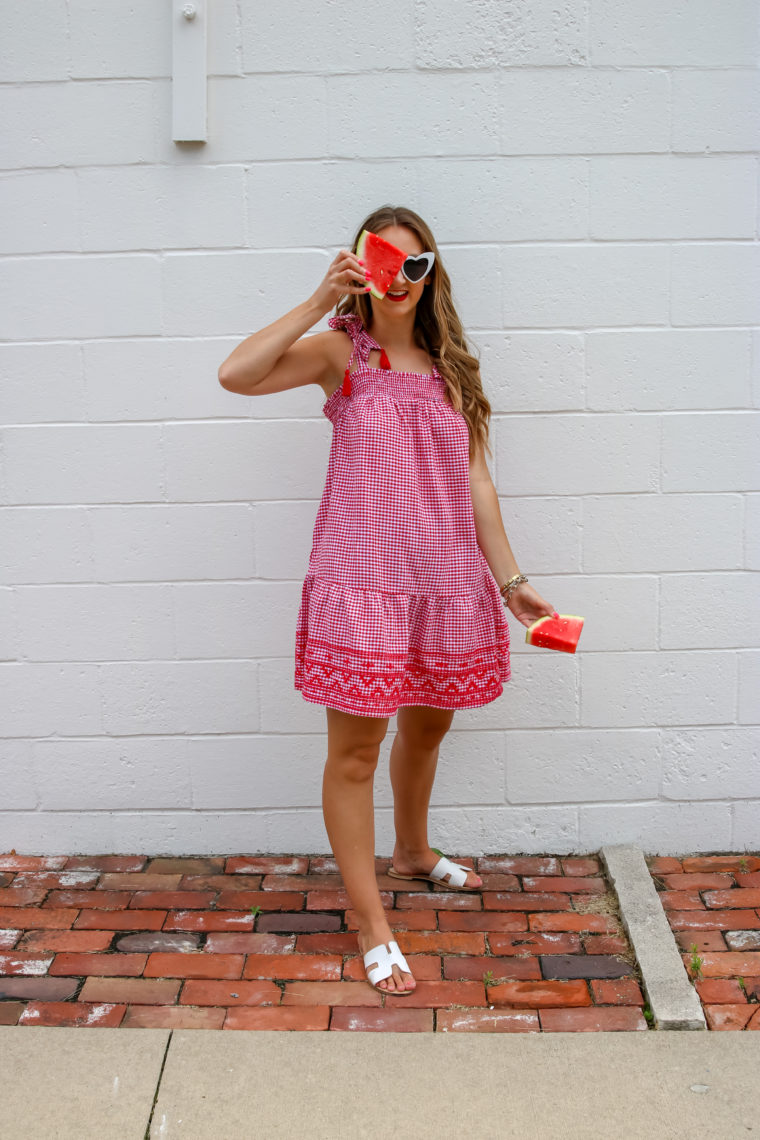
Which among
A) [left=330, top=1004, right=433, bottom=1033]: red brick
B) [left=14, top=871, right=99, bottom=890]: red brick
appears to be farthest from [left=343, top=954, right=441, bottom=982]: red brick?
[left=14, top=871, right=99, bottom=890]: red brick

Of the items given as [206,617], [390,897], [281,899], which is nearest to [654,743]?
[390,897]

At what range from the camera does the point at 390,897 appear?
3.09 metres

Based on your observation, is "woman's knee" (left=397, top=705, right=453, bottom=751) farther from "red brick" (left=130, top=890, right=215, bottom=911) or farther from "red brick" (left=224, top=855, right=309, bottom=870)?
"red brick" (left=130, top=890, right=215, bottom=911)

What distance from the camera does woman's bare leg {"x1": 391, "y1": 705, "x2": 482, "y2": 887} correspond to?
294 cm

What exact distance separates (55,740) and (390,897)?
1.16 m

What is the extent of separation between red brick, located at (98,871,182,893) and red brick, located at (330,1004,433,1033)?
816 millimetres

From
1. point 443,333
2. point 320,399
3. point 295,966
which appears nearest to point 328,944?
point 295,966

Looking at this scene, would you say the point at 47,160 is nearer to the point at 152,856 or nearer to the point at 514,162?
the point at 514,162

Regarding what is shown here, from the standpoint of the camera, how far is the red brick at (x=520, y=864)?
3.25m

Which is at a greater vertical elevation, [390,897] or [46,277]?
[46,277]

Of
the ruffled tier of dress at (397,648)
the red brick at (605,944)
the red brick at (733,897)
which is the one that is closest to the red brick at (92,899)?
the ruffled tier of dress at (397,648)

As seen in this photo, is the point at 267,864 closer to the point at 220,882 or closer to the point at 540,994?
the point at 220,882

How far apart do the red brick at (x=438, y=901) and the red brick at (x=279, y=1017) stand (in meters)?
0.52

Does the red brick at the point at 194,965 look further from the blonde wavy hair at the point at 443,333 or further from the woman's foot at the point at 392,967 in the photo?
the blonde wavy hair at the point at 443,333
